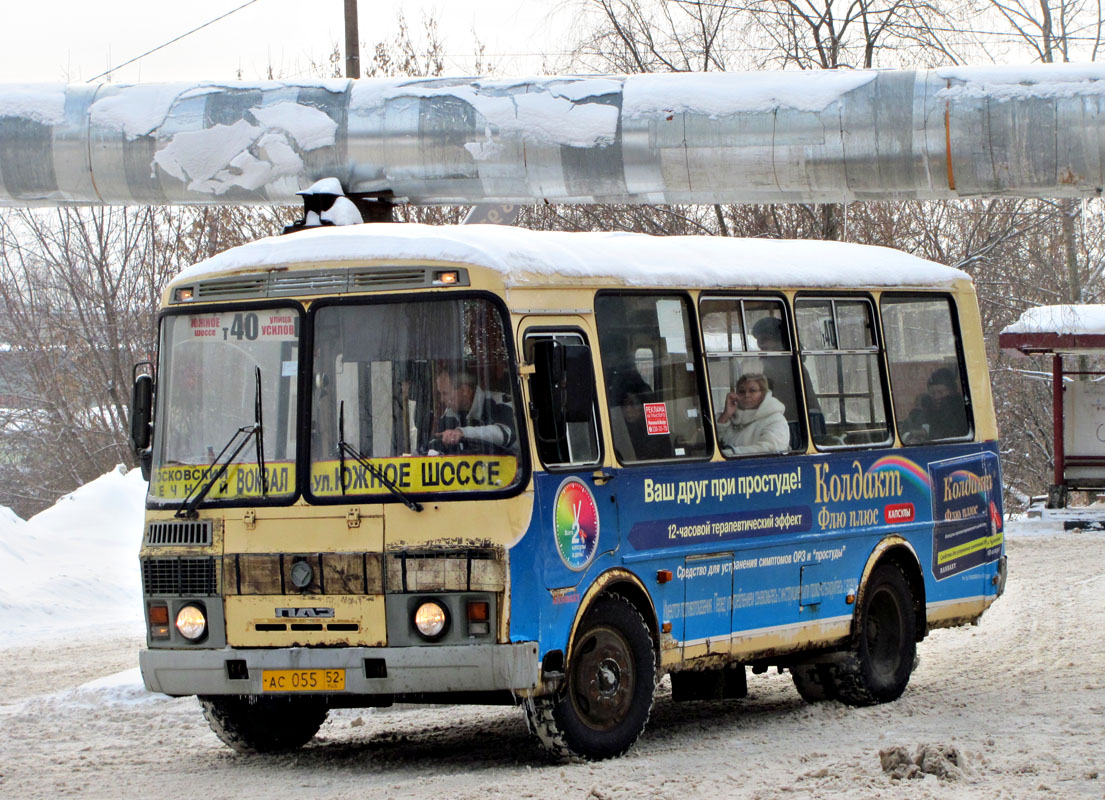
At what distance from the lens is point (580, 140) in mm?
11156

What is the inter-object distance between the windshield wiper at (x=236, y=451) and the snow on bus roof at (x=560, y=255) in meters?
0.68

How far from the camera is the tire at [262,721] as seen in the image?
9.22m

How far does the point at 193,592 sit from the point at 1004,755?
4.15 metres

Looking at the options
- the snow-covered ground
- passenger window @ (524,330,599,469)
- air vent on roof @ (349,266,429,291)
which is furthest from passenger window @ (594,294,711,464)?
the snow-covered ground

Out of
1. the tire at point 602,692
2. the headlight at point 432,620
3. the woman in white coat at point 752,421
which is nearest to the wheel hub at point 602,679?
the tire at point 602,692

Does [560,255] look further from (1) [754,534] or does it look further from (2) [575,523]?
(1) [754,534]

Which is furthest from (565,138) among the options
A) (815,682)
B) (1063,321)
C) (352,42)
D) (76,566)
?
(1063,321)

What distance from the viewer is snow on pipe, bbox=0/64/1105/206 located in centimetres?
1080

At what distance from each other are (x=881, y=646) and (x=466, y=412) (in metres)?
4.35

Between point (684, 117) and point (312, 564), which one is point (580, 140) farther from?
point (312, 564)

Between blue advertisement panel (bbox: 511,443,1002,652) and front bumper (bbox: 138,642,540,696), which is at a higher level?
blue advertisement panel (bbox: 511,443,1002,652)

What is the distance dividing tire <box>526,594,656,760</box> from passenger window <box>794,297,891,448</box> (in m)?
2.26

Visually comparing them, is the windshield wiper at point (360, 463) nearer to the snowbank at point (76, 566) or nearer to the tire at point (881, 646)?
the tire at point (881, 646)

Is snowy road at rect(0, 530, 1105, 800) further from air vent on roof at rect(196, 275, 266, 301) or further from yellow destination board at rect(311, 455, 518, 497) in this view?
air vent on roof at rect(196, 275, 266, 301)
